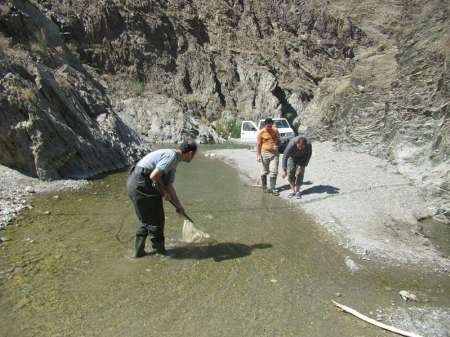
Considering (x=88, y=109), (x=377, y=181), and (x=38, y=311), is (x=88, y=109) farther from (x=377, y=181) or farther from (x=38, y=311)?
(x=38, y=311)

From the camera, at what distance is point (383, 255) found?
701 cm

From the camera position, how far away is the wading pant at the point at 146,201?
5.97 metres

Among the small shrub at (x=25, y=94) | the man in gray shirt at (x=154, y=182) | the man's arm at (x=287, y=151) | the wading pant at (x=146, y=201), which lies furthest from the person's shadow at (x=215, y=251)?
the small shrub at (x=25, y=94)

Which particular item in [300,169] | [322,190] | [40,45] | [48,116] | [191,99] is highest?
[40,45]

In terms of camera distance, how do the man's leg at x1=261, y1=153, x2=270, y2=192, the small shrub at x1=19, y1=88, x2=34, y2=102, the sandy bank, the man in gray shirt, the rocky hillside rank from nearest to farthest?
the man in gray shirt → the sandy bank → the man's leg at x1=261, y1=153, x2=270, y2=192 → the small shrub at x1=19, y1=88, x2=34, y2=102 → the rocky hillside

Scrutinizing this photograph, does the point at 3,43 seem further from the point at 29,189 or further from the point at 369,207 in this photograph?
the point at 369,207

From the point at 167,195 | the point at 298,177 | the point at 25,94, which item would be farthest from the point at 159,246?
the point at 25,94

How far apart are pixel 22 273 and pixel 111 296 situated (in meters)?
1.55

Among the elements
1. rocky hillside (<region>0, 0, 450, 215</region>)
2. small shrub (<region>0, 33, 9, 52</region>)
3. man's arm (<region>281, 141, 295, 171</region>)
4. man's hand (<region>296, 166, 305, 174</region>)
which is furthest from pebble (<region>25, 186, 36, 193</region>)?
rocky hillside (<region>0, 0, 450, 215</region>)

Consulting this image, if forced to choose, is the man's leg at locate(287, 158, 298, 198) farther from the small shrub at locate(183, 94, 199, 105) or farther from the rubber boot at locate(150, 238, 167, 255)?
the small shrub at locate(183, 94, 199, 105)

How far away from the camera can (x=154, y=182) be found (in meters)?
5.73

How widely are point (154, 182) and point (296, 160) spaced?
5.78 meters

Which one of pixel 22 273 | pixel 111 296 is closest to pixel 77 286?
pixel 111 296

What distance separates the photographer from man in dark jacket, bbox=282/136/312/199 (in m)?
10.3
